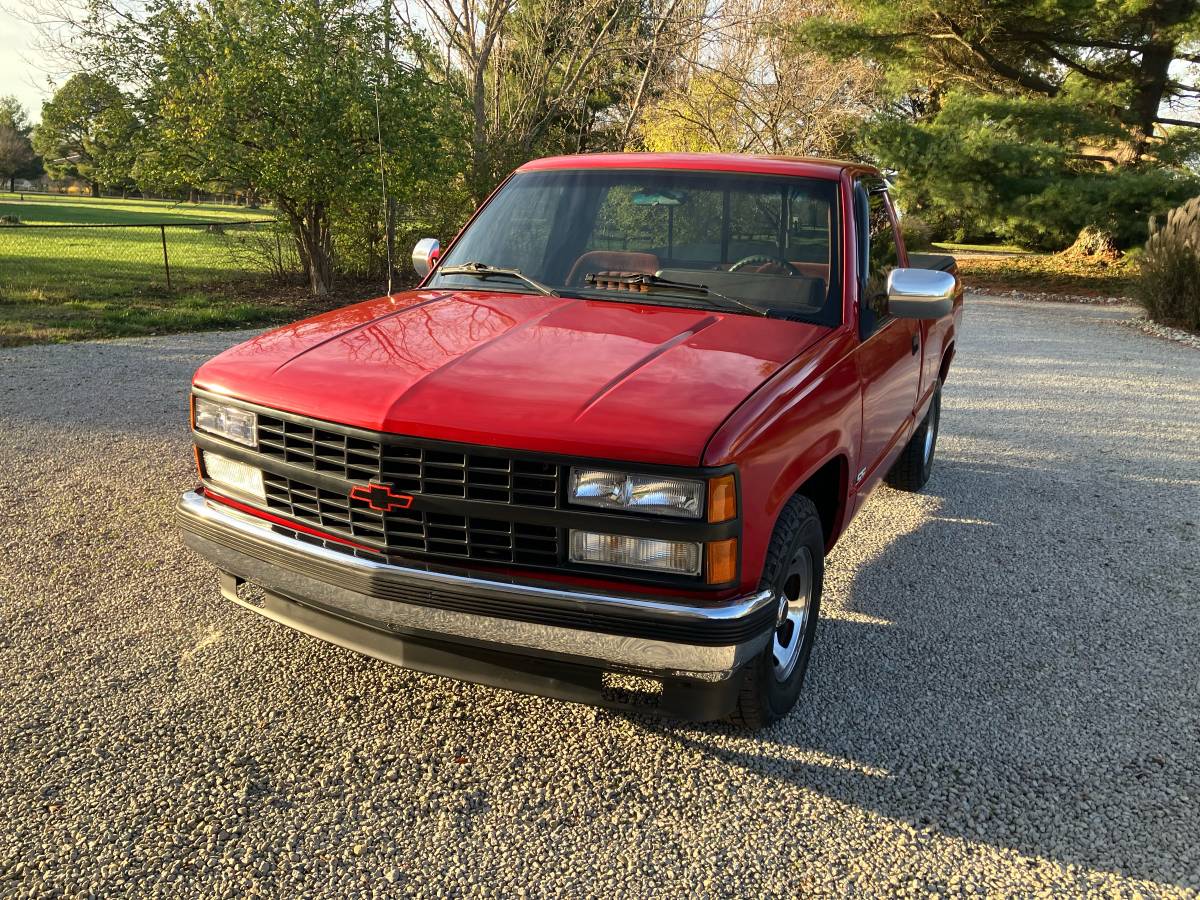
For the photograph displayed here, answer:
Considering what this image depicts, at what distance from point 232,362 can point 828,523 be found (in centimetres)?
222

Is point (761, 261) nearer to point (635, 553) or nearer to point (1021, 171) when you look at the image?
point (635, 553)

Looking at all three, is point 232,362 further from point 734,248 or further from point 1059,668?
point 1059,668

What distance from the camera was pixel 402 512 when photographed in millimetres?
2729

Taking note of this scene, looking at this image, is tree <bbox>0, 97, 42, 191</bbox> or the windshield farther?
tree <bbox>0, 97, 42, 191</bbox>

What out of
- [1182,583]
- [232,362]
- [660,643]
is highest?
[232,362]

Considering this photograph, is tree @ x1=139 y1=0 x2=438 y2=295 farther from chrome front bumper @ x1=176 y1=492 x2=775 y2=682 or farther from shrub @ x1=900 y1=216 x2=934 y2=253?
shrub @ x1=900 y1=216 x2=934 y2=253

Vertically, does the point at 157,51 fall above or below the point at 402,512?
above

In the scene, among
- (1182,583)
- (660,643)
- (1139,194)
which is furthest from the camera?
(1139,194)

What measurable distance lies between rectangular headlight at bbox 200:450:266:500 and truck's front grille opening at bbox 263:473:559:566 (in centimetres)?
25

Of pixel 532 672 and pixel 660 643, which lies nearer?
pixel 660 643

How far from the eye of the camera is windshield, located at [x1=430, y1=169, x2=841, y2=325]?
3.69 m

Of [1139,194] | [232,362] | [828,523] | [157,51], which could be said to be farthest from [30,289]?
[1139,194]

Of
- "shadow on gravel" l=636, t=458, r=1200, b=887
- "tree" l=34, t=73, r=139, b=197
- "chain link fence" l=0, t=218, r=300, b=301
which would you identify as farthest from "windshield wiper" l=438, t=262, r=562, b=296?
"tree" l=34, t=73, r=139, b=197

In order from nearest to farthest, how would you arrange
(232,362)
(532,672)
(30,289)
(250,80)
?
(532,672)
(232,362)
(250,80)
(30,289)
